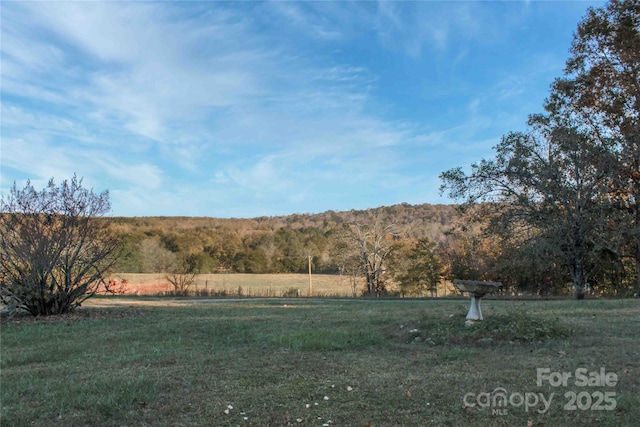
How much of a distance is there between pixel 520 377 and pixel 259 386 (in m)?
2.82

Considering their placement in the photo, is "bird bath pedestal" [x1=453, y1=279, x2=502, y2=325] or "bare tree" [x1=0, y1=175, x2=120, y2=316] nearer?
"bird bath pedestal" [x1=453, y1=279, x2=502, y2=325]

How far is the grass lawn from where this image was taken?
3797mm

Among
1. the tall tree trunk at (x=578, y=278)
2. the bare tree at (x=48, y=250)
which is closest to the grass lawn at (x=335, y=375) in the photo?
the bare tree at (x=48, y=250)

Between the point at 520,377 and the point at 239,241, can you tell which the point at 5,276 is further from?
the point at 239,241

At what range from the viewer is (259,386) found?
15.2ft

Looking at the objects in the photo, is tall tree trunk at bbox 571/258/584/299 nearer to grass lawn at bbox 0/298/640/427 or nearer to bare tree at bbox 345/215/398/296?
grass lawn at bbox 0/298/640/427

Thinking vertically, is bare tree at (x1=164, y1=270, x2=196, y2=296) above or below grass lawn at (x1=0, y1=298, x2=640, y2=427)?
above

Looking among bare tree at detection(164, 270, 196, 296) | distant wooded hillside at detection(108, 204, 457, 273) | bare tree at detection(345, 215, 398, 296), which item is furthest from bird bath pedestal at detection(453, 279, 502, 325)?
distant wooded hillside at detection(108, 204, 457, 273)

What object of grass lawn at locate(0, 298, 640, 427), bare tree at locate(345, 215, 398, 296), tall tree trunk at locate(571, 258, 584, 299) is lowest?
grass lawn at locate(0, 298, 640, 427)

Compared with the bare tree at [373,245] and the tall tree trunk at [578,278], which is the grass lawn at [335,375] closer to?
the tall tree trunk at [578,278]

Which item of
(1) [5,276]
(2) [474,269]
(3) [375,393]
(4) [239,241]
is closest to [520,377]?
(3) [375,393]

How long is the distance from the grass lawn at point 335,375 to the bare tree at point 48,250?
3733 millimetres

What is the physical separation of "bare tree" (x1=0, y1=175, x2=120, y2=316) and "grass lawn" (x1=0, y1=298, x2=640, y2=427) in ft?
12.2

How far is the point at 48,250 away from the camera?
12.4 metres
